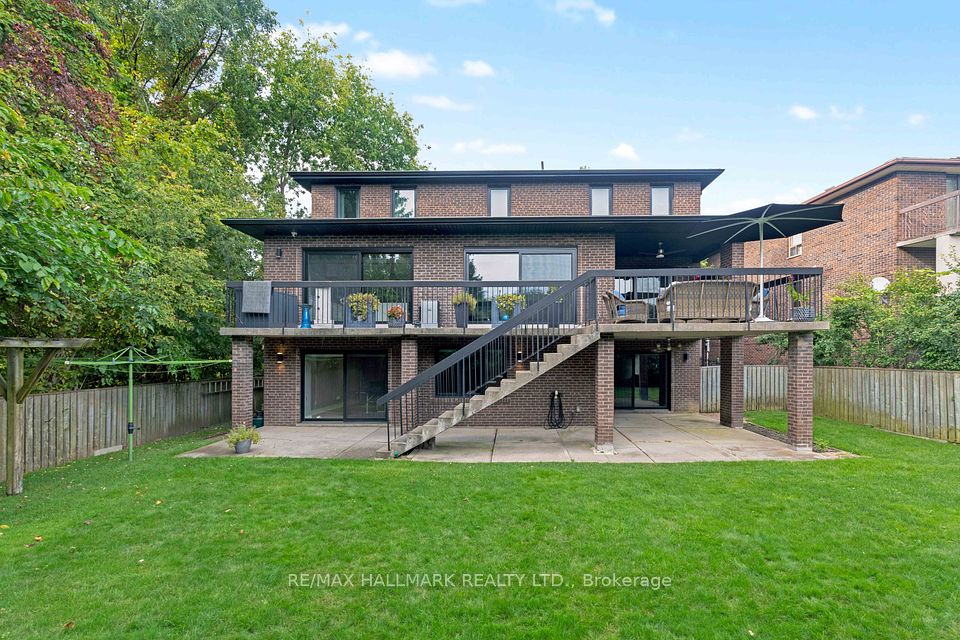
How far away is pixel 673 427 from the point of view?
10.2m

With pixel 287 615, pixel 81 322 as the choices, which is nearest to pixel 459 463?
pixel 287 615

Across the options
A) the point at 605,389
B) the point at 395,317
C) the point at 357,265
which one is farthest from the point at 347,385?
the point at 605,389

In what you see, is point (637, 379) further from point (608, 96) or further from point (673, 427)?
point (608, 96)

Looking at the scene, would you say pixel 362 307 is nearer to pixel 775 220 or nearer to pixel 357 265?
pixel 357 265

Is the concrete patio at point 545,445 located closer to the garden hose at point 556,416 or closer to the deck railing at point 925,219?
the garden hose at point 556,416

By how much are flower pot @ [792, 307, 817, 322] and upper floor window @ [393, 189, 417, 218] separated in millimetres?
9795

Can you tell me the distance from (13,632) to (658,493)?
6260 mm

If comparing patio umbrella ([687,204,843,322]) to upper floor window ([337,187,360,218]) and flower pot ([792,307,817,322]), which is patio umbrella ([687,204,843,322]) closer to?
flower pot ([792,307,817,322])

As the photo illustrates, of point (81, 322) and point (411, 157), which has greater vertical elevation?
point (411, 157)

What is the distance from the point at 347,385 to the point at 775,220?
439 inches

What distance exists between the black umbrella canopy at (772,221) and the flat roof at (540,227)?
3 cm

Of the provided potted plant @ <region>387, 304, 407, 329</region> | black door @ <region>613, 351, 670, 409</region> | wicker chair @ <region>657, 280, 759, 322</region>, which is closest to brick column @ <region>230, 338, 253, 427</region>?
potted plant @ <region>387, 304, 407, 329</region>

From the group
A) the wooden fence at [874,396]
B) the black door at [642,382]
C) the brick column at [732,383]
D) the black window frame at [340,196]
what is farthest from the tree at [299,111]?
the wooden fence at [874,396]

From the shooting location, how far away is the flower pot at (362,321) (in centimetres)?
980
